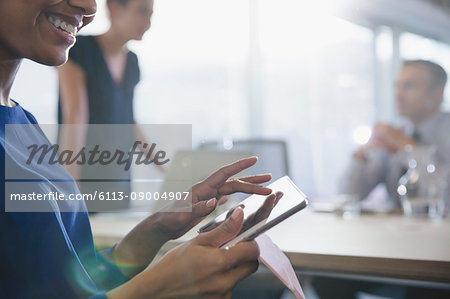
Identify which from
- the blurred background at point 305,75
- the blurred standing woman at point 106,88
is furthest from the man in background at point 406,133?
the blurred standing woman at point 106,88

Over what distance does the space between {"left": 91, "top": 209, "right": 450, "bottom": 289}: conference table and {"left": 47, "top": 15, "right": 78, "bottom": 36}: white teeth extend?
27cm

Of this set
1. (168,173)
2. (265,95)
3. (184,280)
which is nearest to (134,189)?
(168,173)

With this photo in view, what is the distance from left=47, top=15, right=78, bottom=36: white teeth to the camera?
0.52m

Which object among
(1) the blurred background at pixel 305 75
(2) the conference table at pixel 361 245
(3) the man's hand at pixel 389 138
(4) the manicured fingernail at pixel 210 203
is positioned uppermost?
(1) the blurred background at pixel 305 75

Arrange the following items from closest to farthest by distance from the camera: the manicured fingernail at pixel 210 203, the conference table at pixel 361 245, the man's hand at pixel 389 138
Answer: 1. the manicured fingernail at pixel 210 203
2. the conference table at pixel 361 245
3. the man's hand at pixel 389 138

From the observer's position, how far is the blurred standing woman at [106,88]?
65 cm

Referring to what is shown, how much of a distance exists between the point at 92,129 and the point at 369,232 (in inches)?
27.8

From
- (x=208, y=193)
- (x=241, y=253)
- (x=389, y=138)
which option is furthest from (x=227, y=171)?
(x=389, y=138)

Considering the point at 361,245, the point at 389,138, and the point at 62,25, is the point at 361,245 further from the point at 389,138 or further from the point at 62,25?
the point at 389,138

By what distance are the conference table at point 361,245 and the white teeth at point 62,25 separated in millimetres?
275

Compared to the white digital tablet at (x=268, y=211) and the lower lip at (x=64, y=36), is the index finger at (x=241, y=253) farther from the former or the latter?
the lower lip at (x=64, y=36)

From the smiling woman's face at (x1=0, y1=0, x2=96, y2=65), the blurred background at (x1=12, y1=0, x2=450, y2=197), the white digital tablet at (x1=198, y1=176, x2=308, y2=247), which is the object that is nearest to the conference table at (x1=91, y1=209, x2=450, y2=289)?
the white digital tablet at (x1=198, y1=176, x2=308, y2=247)

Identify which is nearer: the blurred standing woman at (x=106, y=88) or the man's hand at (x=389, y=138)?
the blurred standing woman at (x=106, y=88)

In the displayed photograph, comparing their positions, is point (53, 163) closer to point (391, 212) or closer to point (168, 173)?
point (168, 173)
